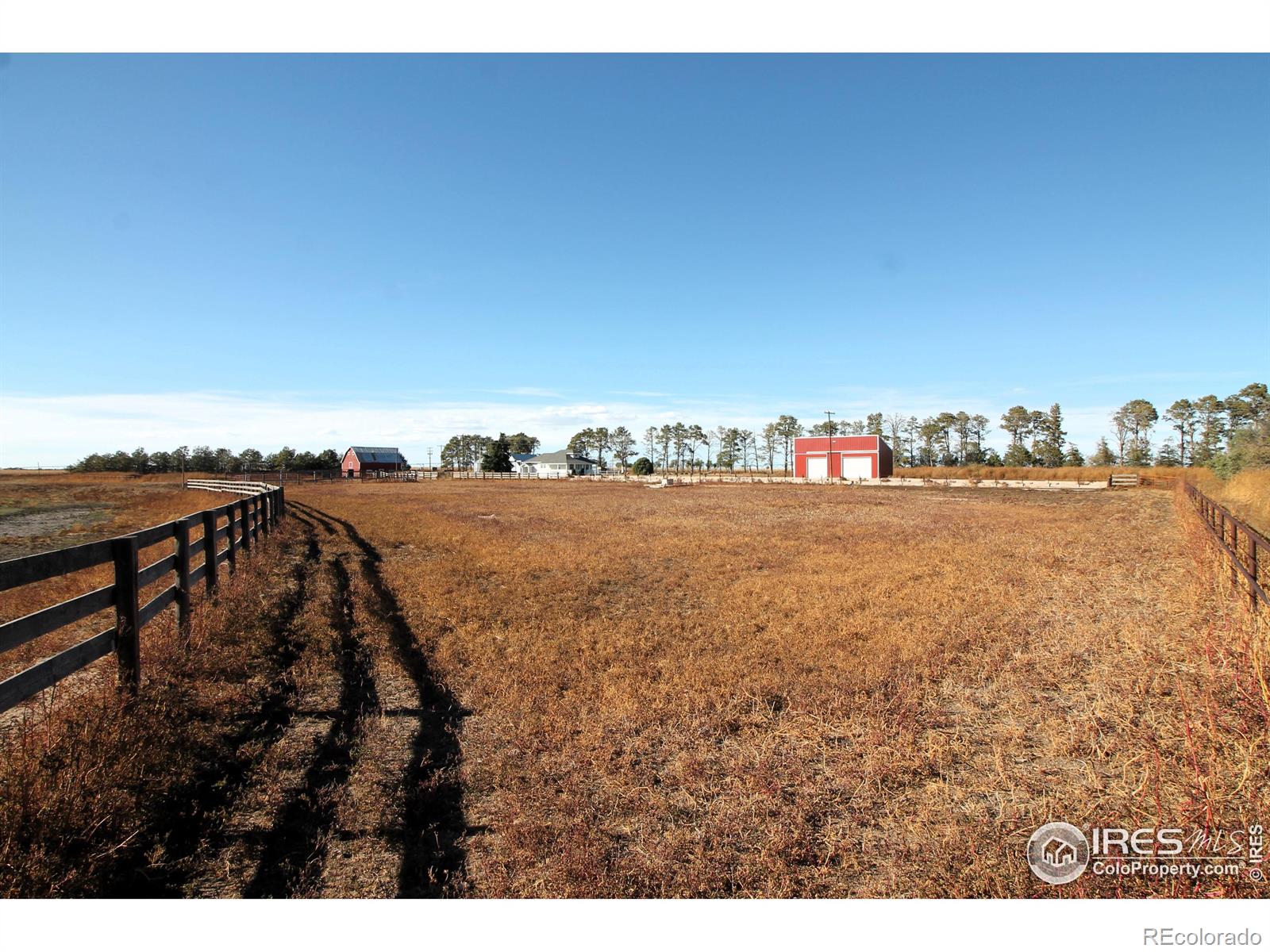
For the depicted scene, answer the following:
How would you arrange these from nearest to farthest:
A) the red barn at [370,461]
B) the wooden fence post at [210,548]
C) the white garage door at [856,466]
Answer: the wooden fence post at [210,548] → the white garage door at [856,466] → the red barn at [370,461]

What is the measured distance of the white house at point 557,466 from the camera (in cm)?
12625

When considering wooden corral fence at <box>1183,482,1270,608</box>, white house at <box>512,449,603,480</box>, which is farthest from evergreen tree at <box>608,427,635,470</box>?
wooden corral fence at <box>1183,482,1270,608</box>

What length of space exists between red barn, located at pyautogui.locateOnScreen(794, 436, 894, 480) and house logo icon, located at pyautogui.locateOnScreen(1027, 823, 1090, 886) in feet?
249

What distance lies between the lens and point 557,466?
128 m

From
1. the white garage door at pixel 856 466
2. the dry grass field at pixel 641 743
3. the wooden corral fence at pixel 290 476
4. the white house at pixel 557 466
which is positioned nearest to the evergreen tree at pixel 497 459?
the white house at pixel 557 466

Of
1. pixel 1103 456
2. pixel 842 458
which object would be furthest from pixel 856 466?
pixel 1103 456

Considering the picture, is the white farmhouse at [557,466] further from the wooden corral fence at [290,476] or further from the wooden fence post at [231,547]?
the wooden fence post at [231,547]

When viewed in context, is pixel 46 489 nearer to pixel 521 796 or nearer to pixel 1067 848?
pixel 521 796

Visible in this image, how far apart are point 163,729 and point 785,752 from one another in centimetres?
491

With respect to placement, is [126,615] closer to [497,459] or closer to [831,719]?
[831,719]

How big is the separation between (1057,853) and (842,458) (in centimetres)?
8011

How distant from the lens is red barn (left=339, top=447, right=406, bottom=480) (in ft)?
366

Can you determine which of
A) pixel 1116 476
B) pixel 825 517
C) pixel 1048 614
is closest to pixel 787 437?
pixel 1116 476

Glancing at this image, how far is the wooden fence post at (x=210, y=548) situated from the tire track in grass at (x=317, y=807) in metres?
2.98
